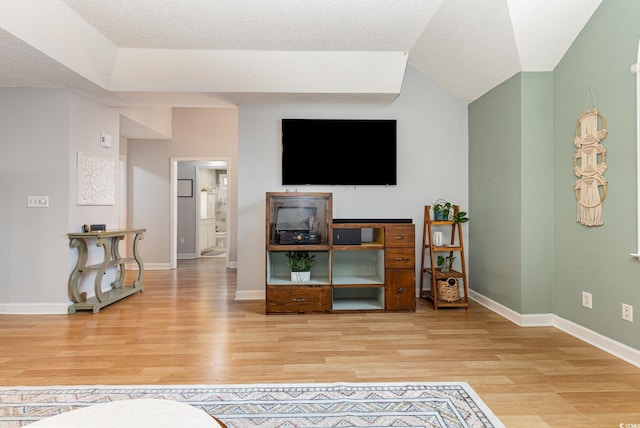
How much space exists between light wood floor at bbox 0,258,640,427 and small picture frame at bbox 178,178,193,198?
4425mm

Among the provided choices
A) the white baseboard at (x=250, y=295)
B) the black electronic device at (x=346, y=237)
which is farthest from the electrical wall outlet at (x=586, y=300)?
the white baseboard at (x=250, y=295)

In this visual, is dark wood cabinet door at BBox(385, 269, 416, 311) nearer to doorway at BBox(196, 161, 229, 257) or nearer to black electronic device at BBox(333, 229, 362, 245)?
black electronic device at BBox(333, 229, 362, 245)

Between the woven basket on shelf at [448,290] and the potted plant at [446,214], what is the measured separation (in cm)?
64

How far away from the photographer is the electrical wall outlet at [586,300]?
2.84 metres

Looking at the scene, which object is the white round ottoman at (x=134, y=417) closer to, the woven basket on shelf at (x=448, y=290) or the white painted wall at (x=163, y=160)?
the woven basket on shelf at (x=448, y=290)

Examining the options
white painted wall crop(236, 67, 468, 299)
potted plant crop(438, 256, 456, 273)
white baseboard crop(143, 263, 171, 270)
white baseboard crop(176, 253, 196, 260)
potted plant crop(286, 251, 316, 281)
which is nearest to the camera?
potted plant crop(286, 251, 316, 281)

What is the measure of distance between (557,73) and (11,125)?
5.21 metres

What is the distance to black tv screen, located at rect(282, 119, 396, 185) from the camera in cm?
411

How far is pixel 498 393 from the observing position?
204 centimetres

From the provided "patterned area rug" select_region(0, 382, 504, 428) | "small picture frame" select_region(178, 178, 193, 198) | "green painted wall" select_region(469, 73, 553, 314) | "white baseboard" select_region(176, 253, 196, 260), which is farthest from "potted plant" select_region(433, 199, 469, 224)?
"small picture frame" select_region(178, 178, 193, 198)

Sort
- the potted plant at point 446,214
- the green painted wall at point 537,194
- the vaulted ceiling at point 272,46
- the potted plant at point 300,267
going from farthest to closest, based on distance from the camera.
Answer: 1. the potted plant at point 446,214
2. the potted plant at point 300,267
3. the green painted wall at point 537,194
4. the vaulted ceiling at point 272,46

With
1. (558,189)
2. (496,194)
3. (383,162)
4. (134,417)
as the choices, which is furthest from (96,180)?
(558,189)

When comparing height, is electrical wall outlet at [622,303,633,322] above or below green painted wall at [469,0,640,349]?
below

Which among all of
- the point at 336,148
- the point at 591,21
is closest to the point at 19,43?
the point at 336,148
